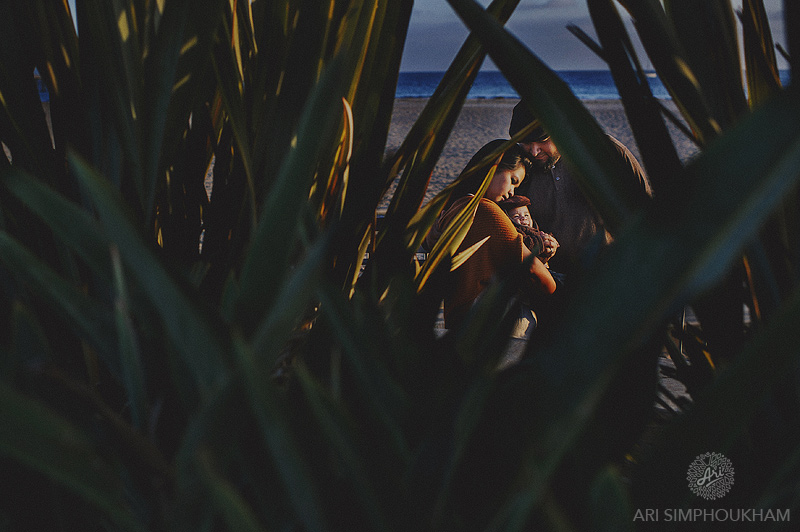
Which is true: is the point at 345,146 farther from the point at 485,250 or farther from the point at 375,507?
the point at 485,250

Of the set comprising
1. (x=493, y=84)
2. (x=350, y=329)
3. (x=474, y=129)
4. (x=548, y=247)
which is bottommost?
(x=493, y=84)

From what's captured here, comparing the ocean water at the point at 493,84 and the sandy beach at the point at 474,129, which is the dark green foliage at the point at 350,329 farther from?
the ocean water at the point at 493,84

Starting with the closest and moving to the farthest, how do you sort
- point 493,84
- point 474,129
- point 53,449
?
point 53,449 < point 474,129 < point 493,84

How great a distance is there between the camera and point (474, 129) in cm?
813

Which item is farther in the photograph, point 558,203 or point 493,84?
point 493,84

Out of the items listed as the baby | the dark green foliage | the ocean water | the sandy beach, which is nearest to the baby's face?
the baby

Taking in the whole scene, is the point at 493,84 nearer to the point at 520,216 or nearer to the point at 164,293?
the point at 520,216

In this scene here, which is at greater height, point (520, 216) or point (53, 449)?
point (53, 449)

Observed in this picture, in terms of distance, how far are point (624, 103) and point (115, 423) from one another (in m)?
0.23

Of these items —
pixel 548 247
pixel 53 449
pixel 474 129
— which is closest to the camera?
pixel 53 449

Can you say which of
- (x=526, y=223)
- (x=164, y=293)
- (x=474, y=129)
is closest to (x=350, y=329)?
(x=164, y=293)

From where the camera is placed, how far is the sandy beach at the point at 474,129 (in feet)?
19.5

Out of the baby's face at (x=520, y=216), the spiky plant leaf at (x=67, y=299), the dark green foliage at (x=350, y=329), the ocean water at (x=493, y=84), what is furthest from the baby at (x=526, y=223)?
the ocean water at (x=493, y=84)

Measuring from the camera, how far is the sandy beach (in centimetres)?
596
